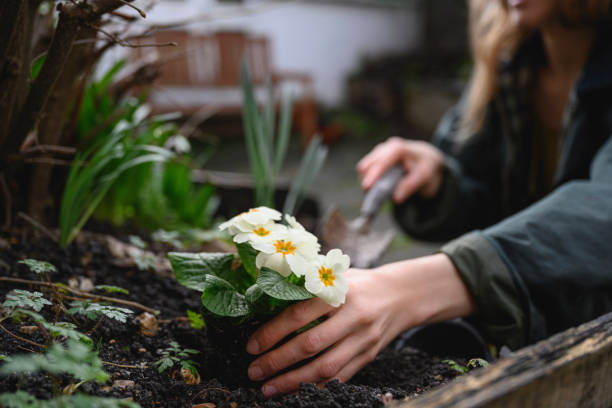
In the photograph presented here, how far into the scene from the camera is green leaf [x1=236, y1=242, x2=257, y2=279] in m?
0.78

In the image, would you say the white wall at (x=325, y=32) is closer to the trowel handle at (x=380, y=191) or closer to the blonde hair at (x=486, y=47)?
the blonde hair at (x=486, y=47)

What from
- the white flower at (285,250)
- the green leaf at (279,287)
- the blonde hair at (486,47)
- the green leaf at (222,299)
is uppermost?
the blonde hair at (486,47)

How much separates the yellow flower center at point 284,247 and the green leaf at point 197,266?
14cm

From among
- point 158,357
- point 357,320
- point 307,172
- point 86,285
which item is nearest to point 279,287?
point 357,320

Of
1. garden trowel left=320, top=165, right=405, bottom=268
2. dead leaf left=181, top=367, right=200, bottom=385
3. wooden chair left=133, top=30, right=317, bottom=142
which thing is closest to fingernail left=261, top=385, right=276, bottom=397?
dead leaf left=181, top=367, right=200, bottom=385

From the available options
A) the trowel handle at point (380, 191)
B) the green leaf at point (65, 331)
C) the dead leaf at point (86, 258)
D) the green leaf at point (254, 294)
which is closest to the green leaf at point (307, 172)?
the trowel handle at point (380, 191)

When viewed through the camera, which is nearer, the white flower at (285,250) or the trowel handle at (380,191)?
the white flower at (285,250)

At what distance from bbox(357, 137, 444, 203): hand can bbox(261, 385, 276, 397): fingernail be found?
1.02m

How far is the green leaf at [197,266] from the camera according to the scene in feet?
2.61

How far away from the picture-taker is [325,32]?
28.4ft

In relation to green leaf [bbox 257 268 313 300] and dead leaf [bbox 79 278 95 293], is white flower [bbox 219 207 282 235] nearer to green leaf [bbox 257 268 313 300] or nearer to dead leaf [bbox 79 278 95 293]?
green leaf [bbox 257 268 313 300]

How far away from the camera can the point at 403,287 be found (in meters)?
0.85

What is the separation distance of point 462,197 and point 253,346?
1386mm

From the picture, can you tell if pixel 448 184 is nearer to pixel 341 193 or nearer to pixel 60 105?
pixel 60 105
